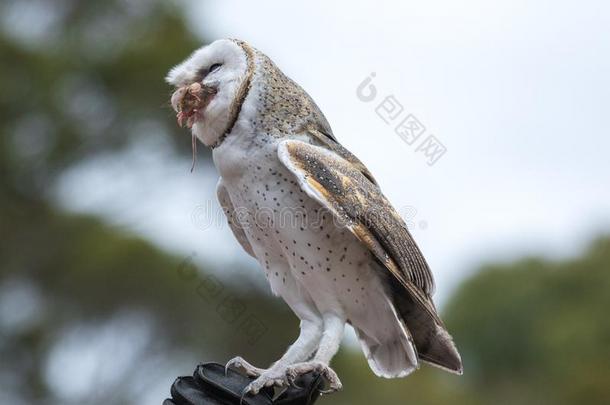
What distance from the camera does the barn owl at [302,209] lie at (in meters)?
3.83

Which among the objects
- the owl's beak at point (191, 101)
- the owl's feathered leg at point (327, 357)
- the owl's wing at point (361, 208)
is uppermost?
the owl's beak at point (191, 101)

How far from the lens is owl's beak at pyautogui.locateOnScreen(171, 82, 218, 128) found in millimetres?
3844

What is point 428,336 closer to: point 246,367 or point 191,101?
point 246,367

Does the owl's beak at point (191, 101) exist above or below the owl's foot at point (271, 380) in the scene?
above

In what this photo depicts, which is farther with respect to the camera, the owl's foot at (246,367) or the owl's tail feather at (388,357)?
the owl's tail feather at (388,357)

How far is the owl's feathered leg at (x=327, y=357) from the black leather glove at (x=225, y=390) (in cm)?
3

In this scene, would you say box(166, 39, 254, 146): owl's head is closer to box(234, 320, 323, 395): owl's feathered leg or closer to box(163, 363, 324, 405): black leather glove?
box(234, 320, 323, 395): owl's feathered leg

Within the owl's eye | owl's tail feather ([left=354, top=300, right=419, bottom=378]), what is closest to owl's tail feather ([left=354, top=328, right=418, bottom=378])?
owl's tail feather ([left=354, top=300, right=419, bottom=378])

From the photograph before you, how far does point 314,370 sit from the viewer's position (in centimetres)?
370

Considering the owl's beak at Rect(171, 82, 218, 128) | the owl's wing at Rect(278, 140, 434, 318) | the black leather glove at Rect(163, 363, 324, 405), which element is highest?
the owl's beak at Rect(171, 82, 218, 128)
